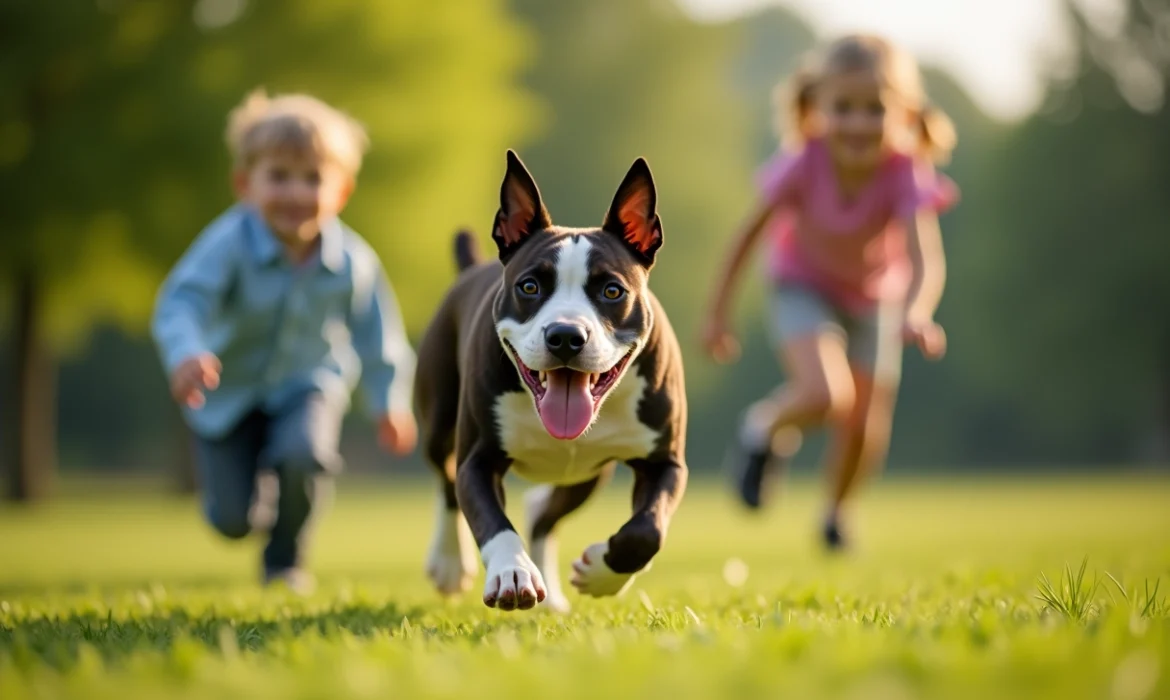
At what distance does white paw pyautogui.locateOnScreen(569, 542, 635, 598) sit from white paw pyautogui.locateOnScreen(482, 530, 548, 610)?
31 centimetres

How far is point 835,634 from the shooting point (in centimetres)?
289

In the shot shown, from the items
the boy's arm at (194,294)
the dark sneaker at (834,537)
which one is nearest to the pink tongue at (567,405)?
the boy's arm at (194,294)

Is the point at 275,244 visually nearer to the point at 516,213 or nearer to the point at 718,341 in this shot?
the point at 718,341

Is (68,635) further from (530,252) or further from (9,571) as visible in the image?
(9,571)

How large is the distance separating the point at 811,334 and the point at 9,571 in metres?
4.92

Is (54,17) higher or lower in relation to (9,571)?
higher

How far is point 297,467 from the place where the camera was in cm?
607

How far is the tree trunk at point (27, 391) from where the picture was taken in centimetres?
1794

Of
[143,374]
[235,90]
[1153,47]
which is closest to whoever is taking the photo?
[235,90]

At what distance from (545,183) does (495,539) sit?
943 inches

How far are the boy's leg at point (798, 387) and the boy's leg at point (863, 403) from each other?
13 cm

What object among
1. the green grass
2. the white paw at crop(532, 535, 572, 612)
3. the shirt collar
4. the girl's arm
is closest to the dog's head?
the green grass

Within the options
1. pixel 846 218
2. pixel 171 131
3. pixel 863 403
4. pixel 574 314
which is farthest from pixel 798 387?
pixel 171 131

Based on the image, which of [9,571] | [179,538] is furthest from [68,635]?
[179,538]
